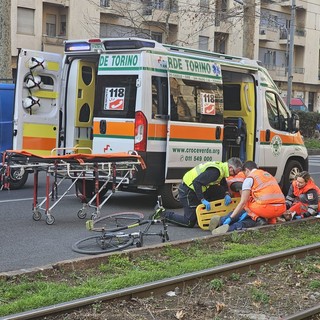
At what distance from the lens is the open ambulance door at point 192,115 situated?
37.0 feet

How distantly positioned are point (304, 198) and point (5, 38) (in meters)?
12.2

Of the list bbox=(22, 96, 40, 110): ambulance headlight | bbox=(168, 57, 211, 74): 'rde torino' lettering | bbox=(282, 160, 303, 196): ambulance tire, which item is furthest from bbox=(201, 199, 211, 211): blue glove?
bbox=(282, 160, 303, 196): ambulance tire

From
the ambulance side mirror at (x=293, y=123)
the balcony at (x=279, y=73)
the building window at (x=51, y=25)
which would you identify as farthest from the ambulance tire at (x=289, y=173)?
the balcony at (x=279, y=73)

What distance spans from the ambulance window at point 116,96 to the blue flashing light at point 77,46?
582 mm

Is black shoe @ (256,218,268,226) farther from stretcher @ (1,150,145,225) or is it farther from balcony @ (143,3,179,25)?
balcony @ (143,3,179,25)

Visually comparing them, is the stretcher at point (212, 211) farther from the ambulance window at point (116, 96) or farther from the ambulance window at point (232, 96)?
the ambulance window at point (232, 96)

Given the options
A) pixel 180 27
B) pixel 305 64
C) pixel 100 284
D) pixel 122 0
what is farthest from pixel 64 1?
pixel 100 284

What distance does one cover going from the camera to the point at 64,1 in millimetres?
39219

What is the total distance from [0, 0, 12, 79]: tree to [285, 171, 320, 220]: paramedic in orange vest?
11856 mm

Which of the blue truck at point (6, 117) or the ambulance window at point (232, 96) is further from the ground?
the ambulance window at point (232, 96)

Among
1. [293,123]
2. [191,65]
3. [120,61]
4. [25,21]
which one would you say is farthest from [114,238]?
[25,21]

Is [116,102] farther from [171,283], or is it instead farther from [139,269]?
[171,283]

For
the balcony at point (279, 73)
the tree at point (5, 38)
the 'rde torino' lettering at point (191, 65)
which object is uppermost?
the balcony at point (279, 73)

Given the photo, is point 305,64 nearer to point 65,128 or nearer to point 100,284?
point 65,128
